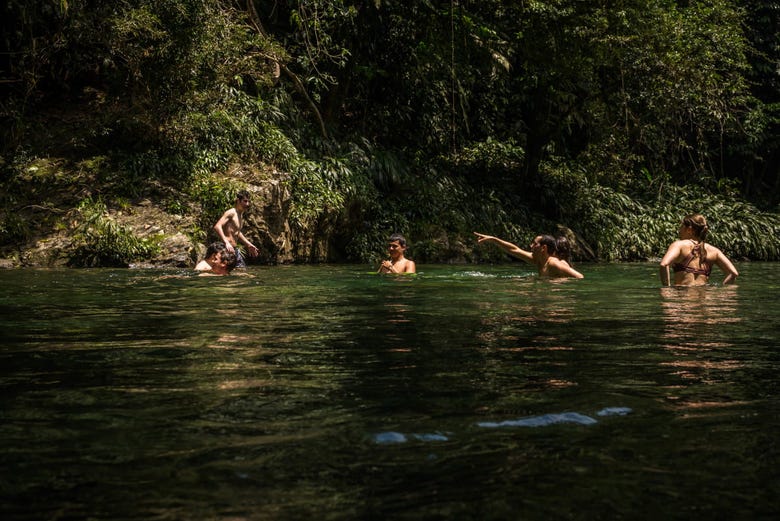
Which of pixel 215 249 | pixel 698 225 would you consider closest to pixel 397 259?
pixel 215 249

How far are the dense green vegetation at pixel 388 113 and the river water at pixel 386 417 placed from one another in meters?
12.3

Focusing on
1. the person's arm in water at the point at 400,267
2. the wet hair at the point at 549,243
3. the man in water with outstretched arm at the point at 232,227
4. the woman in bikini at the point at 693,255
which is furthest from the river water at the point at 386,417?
the man in water with outstretched arm at the point at 232,227

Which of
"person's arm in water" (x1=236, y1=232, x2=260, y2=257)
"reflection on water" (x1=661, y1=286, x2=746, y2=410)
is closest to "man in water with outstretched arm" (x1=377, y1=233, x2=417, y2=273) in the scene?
"person's arm in water" (x1=236, y1=232, x2=260, y2=257)

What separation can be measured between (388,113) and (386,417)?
23.7 metres

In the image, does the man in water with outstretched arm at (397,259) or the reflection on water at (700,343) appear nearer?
the reflection on water at (700,343)

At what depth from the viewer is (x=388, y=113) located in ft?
87.6

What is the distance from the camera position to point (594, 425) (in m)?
3.41

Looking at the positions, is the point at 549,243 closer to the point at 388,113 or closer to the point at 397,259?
the point at 397,259

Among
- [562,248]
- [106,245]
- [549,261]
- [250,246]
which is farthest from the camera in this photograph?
[106,245]

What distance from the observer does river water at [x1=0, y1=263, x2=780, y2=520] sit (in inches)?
99.0

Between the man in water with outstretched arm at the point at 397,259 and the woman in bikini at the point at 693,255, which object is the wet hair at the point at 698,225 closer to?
the woman in bikini at the point at 693,255

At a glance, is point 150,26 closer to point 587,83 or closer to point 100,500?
point 587,83

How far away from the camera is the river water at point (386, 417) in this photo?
8.25 feet

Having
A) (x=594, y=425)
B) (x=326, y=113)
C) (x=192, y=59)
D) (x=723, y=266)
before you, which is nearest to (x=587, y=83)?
(x=326, y=113)
